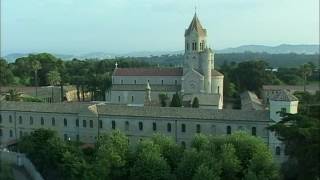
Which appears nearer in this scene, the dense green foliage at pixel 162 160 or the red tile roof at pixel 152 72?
the dense green foliage at pixel 162 160

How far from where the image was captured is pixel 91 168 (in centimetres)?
2858

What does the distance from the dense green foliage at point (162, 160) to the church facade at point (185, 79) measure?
20.3m

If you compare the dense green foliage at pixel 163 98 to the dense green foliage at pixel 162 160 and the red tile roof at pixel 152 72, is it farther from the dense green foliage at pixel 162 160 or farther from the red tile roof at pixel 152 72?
the dense green foliage at pixel 162 160

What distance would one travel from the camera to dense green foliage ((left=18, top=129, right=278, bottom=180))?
26.8m

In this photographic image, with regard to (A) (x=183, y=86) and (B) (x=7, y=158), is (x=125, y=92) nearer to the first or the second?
(A) (x=183, y=86)

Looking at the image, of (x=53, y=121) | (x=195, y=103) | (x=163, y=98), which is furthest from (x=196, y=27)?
(x=53, y=121)

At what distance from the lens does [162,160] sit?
27656mm

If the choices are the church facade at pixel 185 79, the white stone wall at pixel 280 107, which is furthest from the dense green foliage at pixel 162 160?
the church facade at pixel 185 79

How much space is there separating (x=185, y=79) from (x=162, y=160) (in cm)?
2531

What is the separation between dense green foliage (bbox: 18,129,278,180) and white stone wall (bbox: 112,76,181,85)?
2525 centimetres

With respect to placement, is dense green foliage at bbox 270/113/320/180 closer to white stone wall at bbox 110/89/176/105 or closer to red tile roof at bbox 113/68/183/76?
white stone wall at bbox 110/89/176/105

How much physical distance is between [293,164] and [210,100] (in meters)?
23.9

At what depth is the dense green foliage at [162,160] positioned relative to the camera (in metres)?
26.8

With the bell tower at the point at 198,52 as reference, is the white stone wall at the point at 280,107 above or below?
below
